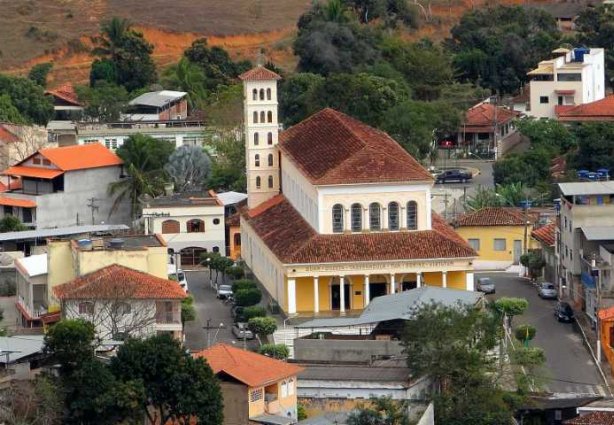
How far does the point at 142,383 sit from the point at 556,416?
39.4 feet

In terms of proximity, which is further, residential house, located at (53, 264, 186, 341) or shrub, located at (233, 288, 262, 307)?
shrub, located at (233, 288, 262, 307)

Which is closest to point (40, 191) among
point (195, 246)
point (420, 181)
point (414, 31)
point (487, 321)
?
point (195, 246)

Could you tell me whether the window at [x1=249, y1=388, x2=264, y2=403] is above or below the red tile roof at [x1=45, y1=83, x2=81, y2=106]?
below

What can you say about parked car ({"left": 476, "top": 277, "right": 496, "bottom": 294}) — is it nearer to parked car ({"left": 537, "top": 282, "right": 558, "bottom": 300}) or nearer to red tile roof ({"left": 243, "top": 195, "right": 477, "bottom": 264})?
parked car ({"left": 537, "top": 282, "right": 558, "bottom": 300})

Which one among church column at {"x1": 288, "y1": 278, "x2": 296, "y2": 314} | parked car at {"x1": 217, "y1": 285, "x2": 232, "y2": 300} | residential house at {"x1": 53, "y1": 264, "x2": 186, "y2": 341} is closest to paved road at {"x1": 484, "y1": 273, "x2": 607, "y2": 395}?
church column at {"x1": 288, "y1": 278, "x2": 296, "y2": 314}

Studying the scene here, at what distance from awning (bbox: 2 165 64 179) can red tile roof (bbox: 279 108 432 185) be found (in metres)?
10.7

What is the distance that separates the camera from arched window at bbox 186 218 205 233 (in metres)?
104

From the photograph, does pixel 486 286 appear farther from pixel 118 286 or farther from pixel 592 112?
pixel 592 112

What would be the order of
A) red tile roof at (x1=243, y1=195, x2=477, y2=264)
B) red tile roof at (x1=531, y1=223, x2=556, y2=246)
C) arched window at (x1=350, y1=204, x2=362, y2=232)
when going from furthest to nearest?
1. red tile roof at (x1=531, y1=223, x2=556, y2=246)
2. arched window at (x1=350, y1=204, x2=362, y2=232)
3. red tile roof at (x1=243, y1=195, x2=477, y2=264)

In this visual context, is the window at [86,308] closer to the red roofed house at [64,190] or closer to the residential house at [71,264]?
the residential house at [71,264]

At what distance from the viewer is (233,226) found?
105000mm

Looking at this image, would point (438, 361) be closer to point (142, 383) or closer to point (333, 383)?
point (333, 383)

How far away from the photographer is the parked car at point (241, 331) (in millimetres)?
87125

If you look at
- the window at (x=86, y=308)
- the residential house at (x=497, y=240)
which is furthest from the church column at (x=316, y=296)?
the residential house at (x=497, y=240)
